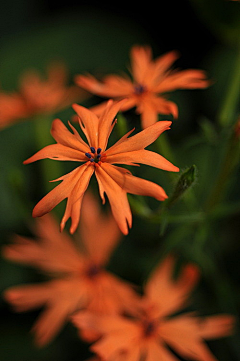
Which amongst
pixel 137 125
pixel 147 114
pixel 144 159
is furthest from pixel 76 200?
pixel 137 125

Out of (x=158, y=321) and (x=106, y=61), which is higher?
(x=106, y=61)

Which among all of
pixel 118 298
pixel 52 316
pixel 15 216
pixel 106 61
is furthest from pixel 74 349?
pixel 106 61

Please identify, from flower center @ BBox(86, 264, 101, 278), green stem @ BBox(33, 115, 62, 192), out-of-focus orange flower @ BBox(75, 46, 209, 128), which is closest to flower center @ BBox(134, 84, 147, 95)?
out-of-focus orange flower @ BBox(75, 46, 209, 128)

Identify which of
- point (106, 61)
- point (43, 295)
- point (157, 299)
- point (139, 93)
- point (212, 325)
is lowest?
point (212, 325)

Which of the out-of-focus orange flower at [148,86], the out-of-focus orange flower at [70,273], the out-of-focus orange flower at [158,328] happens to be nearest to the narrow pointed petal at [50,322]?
the out-of-focus orange flower at [70,273]

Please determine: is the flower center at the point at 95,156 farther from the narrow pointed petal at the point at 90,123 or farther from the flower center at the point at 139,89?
the flower center at the point at 139,89

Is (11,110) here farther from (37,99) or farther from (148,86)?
(148,86)

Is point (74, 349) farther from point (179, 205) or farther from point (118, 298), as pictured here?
point (179, 205)
